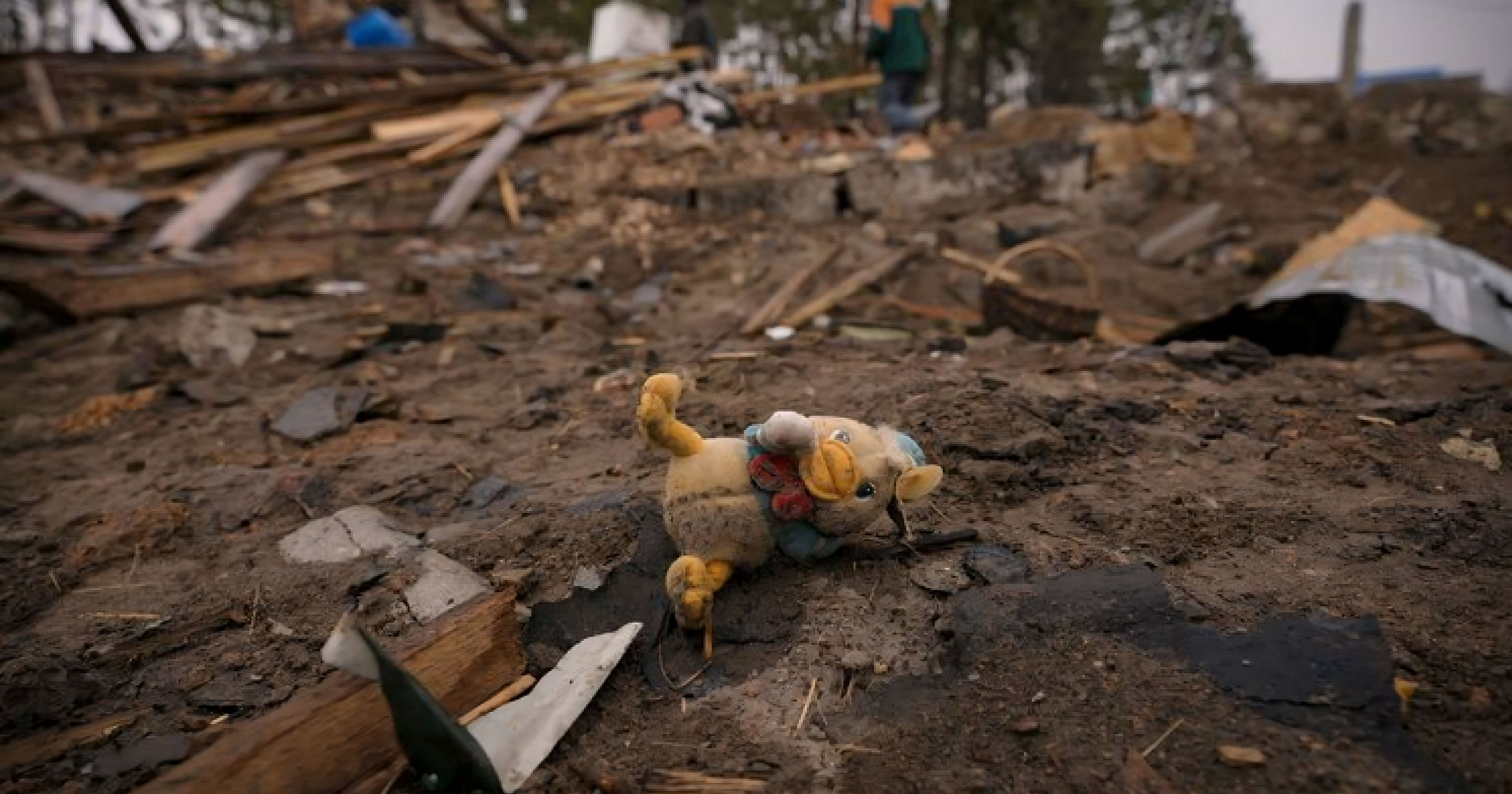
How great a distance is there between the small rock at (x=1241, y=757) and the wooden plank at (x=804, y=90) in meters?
8.79

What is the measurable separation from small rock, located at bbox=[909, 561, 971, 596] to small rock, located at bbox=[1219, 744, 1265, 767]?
0.75 m

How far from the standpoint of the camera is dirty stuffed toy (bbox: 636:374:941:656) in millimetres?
2049

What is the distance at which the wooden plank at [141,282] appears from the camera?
202 inches

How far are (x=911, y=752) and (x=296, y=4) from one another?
49.3ft

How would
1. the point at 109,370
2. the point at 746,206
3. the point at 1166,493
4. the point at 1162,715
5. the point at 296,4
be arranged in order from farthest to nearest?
the point at 296,4 < the point at 746,206 < the point at 109,370 < the point at 1166,493 < the point at 1162,715

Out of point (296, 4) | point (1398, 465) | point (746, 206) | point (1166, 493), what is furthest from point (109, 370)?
point (296, 4)

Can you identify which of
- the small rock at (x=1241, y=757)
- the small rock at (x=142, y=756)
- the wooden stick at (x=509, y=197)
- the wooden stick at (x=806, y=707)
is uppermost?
the wooden stick at (x=509, y=197)

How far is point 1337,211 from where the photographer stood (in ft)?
26.5

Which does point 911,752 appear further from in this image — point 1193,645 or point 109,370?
point 109,370

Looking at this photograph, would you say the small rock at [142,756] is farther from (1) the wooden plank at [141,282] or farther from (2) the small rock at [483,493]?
(1) the wooden plank at [141,282]

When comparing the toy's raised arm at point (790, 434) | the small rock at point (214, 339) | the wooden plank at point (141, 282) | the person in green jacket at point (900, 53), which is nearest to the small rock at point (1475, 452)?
the toy's raised arm at point (790, 434)

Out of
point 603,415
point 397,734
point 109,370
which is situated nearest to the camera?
point 397,734

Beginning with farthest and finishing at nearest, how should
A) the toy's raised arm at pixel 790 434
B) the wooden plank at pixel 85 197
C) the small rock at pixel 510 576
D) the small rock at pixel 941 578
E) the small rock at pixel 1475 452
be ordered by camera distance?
the wooden plank at pixel 85 197 → the small rock at pixel 1475 452 → the small rock at pixel 510 576 → the small rock at pixel 941 578 → the toy's raised arm at pixel 790 434

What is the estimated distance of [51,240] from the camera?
19.6 feet
